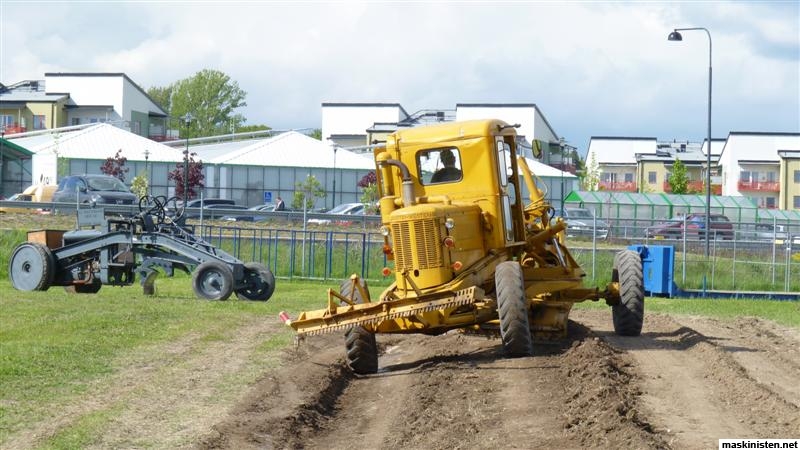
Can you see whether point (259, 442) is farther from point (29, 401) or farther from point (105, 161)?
point (105, 161)

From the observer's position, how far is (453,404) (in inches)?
468

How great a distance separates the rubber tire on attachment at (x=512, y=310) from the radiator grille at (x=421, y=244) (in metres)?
0.77

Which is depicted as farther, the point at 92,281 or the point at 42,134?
the point at 42,134

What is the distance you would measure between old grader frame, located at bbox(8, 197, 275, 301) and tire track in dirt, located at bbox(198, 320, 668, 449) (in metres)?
7.74

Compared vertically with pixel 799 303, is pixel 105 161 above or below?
above

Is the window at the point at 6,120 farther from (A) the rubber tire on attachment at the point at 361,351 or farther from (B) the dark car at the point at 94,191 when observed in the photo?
(A) the rubber tire on attachment at the point at 361,351

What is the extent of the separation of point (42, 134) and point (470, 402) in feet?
220

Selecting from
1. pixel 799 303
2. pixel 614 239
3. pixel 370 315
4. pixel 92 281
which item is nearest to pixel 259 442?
pixel 370 315

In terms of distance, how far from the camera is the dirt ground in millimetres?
10281

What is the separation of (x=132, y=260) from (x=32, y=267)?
222 centimetres

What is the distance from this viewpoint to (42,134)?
74.9m

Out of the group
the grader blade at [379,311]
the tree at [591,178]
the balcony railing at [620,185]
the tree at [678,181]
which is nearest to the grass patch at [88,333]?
the grader blade at [379,311]

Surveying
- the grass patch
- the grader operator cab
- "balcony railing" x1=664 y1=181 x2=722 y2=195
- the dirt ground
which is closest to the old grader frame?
the grass patch

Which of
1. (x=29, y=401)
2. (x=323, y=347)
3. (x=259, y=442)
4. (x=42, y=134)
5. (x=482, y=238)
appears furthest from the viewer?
(x=42, y=134)
